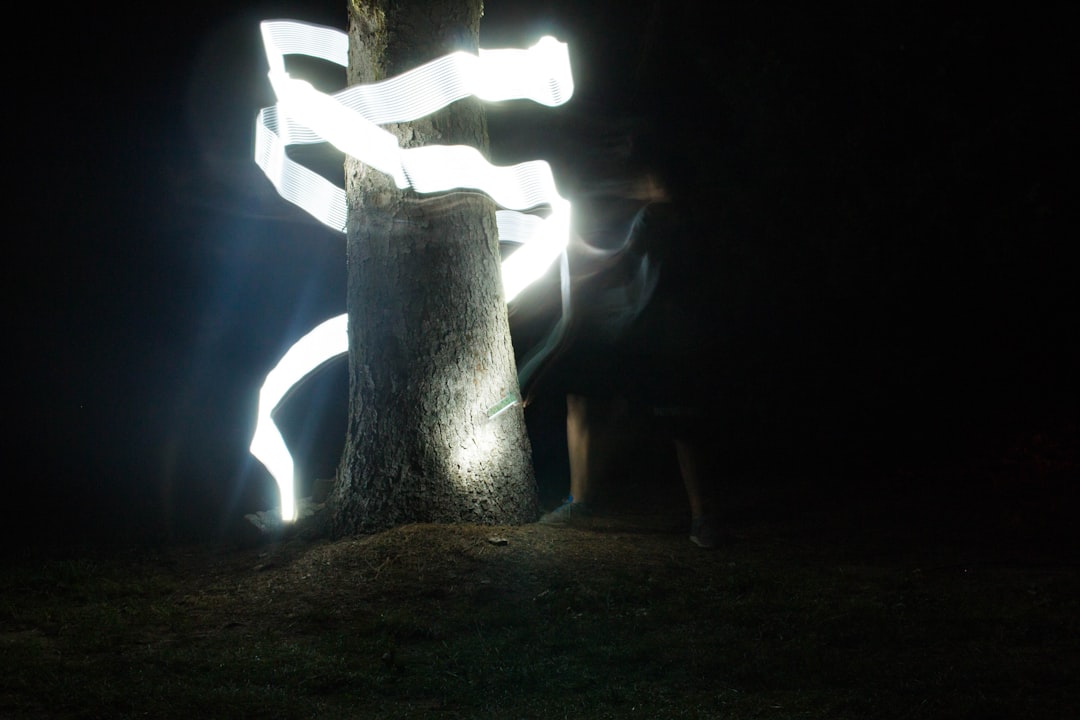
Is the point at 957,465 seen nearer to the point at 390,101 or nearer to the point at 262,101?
the point at 390,101

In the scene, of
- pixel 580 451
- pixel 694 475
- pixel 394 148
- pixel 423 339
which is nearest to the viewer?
pixel 394 148

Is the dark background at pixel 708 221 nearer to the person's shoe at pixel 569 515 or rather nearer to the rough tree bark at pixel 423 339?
the person's shoe at pixel 569 515

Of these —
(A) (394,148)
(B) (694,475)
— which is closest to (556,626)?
(B) (694,475)

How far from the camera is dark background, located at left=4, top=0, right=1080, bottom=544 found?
29.8ft

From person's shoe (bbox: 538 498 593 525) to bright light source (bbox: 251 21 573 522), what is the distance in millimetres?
857

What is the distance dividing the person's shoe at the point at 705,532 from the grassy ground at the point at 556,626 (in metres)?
0.11

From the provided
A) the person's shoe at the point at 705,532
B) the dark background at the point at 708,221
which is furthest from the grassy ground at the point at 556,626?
the dark background at the point at 708,221

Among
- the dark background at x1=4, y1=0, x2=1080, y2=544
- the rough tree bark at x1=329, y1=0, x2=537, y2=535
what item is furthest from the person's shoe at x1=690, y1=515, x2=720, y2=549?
the dark background at x1=4, y1=0, x2=1080, y2=544

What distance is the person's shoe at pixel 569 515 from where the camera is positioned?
6141mm

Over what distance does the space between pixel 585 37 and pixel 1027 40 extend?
4.16 metres

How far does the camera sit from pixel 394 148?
530 cm

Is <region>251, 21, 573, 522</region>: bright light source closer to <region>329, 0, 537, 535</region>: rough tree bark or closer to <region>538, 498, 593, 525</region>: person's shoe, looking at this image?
<region>329, 0, 537, 535</region>: rough tree bark

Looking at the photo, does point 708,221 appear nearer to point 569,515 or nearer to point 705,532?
point 569,515

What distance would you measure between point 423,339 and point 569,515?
5.31ft
